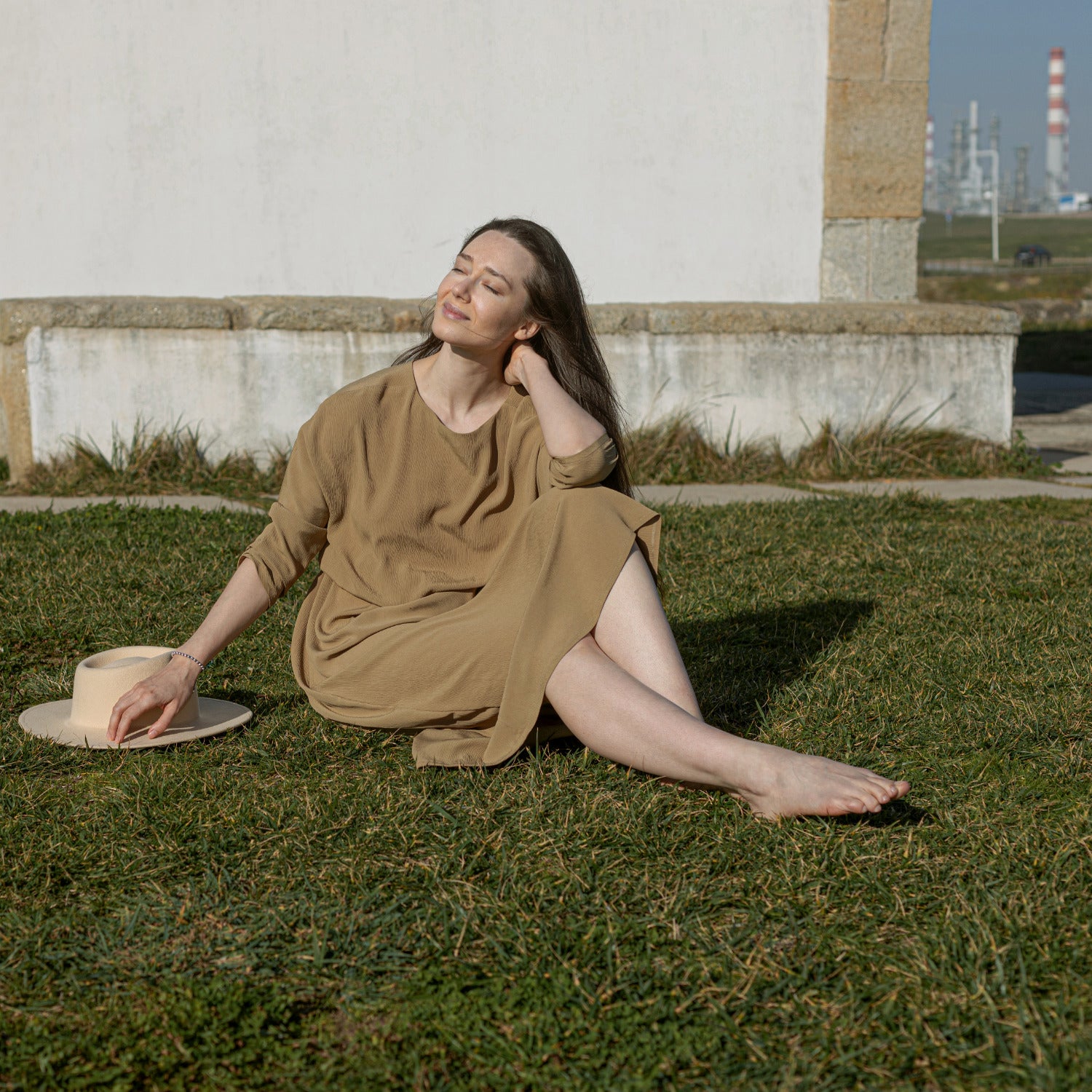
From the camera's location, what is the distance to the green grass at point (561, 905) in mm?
1785

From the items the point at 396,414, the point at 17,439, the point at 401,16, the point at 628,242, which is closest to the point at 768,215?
the point at 628,242

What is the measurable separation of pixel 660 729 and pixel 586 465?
62 cm

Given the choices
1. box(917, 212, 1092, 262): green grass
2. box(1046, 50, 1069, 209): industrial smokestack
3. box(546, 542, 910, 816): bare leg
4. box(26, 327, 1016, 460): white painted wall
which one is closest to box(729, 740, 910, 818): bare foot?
box(546, 542, 910, 816): bare leg

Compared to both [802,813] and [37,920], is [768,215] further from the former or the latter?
[37,920]

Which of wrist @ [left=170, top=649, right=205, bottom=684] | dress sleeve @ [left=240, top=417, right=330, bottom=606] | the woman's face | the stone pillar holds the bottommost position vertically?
wrist @ [left=170, top=649, right=205, bottom=684]

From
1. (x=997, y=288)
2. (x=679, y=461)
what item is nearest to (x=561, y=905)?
(x=679, y=461)

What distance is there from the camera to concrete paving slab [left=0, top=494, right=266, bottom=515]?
19.0 feet

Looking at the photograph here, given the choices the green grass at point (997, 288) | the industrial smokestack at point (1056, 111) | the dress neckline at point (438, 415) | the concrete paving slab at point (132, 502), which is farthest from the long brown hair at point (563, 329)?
the industrial smokestack at point (1056, 111)

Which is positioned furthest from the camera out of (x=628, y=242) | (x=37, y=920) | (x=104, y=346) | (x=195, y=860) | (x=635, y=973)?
(x=628, y=242)

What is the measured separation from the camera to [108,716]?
2928mm

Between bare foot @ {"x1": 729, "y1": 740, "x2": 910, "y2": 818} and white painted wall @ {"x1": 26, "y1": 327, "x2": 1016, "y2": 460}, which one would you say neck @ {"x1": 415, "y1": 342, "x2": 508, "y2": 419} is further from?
white painted wall @ {"x1": 26, "y1": 327, "x2": 1016, "y2": 460}

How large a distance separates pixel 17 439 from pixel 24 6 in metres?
2.21

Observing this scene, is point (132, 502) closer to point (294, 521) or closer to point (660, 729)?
point (294, 521)

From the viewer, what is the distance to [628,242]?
7.20 m
